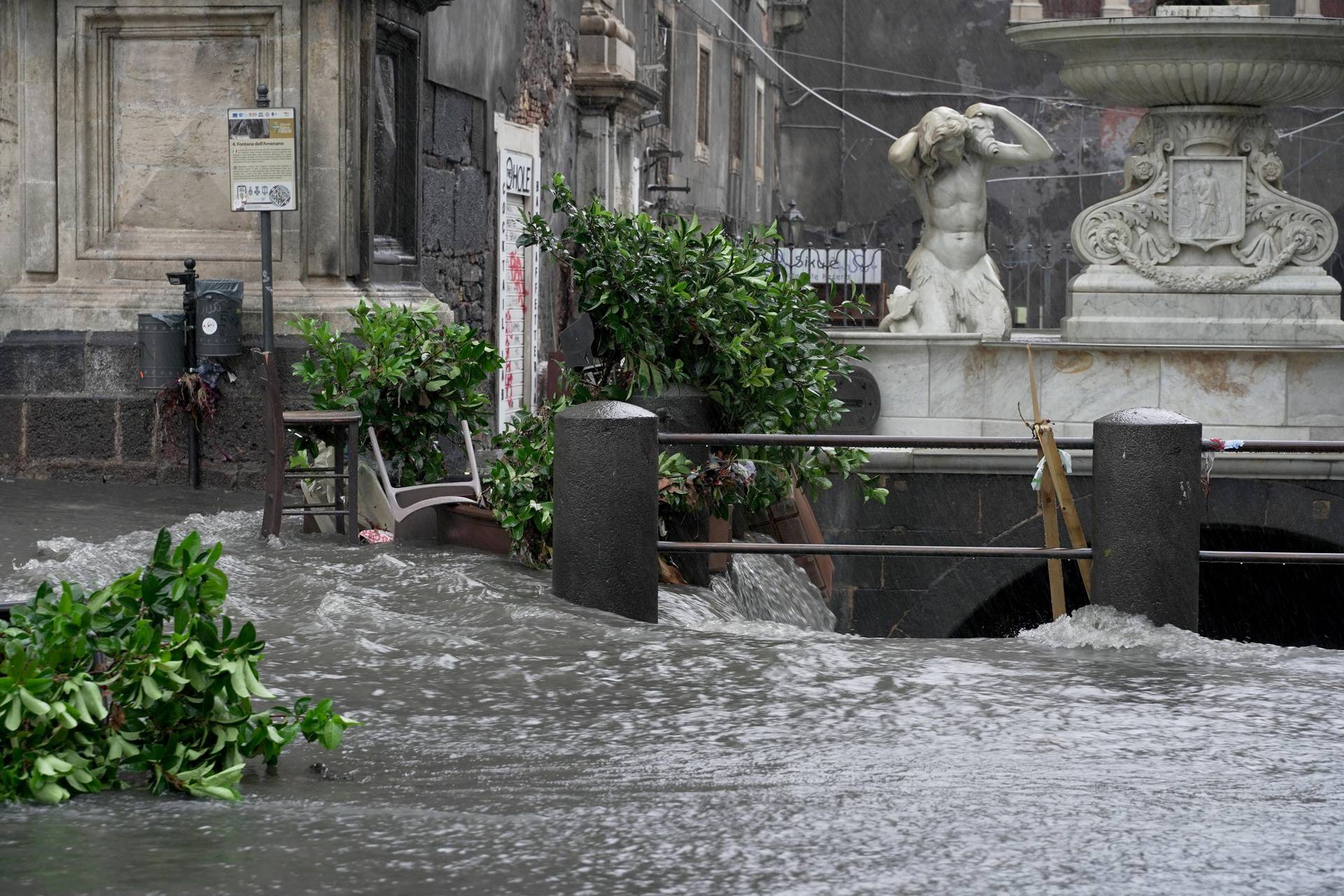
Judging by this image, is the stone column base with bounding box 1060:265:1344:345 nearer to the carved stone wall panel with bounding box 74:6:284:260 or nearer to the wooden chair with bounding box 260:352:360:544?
the carved stone wall panel with bounding box 74:6:284:260

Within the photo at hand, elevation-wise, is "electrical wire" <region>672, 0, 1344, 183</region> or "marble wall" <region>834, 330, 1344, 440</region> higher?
"electrical wire" <region>672, 0, 1344, 183</region>

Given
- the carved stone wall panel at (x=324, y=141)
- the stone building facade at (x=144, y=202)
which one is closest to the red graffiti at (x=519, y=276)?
the stone building facade at (x=144, y=202)

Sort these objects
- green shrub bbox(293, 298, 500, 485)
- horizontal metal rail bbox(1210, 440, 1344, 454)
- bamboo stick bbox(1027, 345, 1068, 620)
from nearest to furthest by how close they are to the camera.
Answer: horizontal metal rail bbox(1210, 440, 1344, 454) → bamboo stick bbox(1027, 345, 1068, 620) → green shrub bbox(293, 298, 500, 485)

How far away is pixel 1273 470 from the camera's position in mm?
11320

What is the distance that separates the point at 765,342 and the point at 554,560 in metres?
2.00

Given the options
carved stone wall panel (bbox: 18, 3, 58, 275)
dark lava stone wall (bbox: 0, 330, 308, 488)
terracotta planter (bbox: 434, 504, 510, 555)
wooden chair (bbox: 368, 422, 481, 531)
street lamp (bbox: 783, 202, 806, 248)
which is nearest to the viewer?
terracotta planter (bbox: 434, 504, 510, 555)

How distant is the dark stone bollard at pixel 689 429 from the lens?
8.19 metres

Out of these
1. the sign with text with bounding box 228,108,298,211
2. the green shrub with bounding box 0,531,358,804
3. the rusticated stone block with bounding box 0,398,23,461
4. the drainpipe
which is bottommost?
the green shrub with bounding box 0,531,358,804

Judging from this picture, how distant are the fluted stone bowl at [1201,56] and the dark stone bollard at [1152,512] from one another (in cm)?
594

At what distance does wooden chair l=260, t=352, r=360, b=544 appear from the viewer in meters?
8.24

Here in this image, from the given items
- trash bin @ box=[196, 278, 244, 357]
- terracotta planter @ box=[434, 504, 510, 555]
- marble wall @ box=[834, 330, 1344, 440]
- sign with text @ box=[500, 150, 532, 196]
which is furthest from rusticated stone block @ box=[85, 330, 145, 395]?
sign with text @ box=[500, 150, 532, 196]

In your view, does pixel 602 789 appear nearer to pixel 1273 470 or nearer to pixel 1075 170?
pixel 1273 470

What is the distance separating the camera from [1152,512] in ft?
22.0

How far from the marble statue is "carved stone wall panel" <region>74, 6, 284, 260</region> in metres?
4.21
